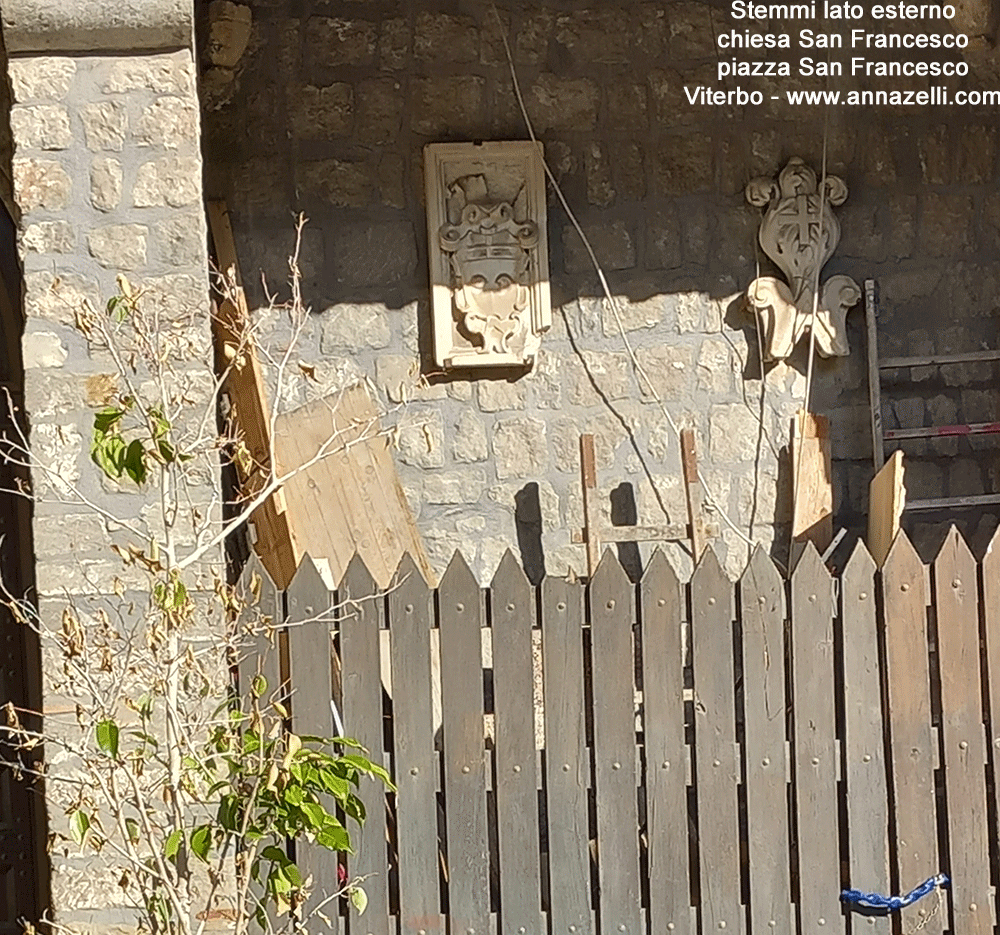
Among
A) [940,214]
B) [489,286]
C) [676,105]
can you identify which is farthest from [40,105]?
[940,214]

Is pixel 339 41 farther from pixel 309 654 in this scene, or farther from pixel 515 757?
pixel 515 757

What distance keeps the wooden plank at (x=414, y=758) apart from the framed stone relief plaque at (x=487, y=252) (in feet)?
6.19

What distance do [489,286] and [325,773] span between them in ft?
8.87

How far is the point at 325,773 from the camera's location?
3180 millimetres

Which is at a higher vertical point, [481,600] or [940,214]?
[940,214]

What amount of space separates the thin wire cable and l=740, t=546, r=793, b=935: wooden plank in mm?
1803

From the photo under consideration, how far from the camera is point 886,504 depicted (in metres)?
5.30

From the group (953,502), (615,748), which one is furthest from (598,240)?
(615,748)

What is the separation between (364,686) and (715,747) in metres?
0.89

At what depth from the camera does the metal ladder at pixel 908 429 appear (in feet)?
18.5

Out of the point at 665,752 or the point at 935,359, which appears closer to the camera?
the point at 665,752

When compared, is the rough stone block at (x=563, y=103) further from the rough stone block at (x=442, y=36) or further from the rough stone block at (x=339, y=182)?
the rough stone block at (x=339, y=182)

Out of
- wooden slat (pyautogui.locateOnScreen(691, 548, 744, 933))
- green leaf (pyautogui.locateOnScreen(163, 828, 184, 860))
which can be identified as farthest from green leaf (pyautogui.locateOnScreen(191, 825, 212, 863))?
wooden slat (pyautogui.locateOnScreen(691, 548, 744, 933))

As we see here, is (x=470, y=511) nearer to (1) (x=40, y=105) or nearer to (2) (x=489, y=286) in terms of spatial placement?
(2) (x=489, y=286)
